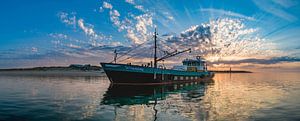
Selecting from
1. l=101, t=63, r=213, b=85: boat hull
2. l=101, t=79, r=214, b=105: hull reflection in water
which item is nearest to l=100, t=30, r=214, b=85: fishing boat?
l=101, t=63, r=213, b=85: boat hull

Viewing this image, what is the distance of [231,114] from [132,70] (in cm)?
3056

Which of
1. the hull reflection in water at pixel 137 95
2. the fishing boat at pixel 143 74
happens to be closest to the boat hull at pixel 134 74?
the fishing boat at pixel 143 74

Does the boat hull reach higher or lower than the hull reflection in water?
higher

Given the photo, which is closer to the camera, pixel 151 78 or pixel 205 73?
pixel 151 78

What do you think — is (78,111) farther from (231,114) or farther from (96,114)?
(231,114)

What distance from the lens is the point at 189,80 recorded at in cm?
6556

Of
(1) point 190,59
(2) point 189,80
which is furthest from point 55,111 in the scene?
(1) point 190,59

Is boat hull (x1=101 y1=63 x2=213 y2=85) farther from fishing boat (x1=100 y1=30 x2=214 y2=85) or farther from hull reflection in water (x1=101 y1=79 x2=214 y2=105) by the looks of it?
hull reflection in water (x1=101 y1=79 x2=214 y2=105)

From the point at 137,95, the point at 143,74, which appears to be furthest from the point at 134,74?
the point at 137,95

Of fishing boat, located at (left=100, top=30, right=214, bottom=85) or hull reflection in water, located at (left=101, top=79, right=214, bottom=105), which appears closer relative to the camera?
hull reflection in water, located at (left=101, top=79, right=214, bottom=105)

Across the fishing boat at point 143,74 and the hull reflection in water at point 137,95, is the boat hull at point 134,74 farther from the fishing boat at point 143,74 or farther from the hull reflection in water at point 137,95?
the hull reflection in water at point 137,95

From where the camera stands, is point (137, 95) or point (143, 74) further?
point (143, 74)

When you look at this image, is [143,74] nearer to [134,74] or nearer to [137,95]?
[134,74]

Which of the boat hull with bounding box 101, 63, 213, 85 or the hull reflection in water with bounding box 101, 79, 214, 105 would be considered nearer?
the hull reflection in water with bounding box 101, 79, 214, 105
